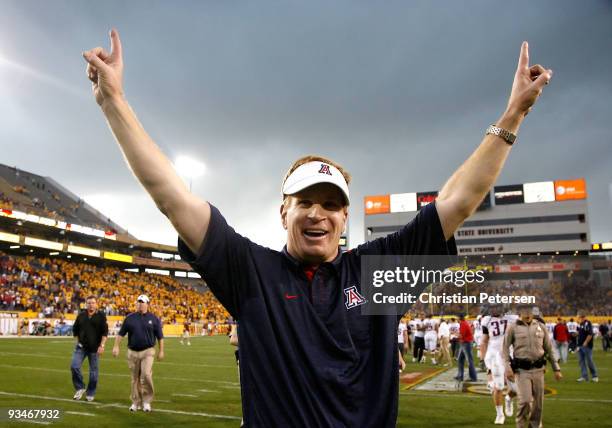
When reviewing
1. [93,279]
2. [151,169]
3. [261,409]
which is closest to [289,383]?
[261,409]

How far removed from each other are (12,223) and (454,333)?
48.5 m

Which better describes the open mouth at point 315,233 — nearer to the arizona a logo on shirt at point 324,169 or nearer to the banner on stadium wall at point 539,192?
the arizona a logo on shirt at point 324,169

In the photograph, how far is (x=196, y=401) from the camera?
11273 mm

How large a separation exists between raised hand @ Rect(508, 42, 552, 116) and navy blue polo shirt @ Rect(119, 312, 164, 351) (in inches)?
385

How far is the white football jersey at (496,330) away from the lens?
11.3m

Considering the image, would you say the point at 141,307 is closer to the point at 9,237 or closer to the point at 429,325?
the point at 429,325

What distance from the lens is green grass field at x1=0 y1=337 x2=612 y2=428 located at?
931 cm

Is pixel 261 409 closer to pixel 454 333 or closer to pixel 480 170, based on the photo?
pixel 480 170

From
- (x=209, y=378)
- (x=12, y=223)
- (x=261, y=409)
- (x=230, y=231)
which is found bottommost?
(x=209, y=378)

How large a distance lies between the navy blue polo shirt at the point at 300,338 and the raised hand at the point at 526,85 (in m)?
0.61

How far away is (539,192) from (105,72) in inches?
3776

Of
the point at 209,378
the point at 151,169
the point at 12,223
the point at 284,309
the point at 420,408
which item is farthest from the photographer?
the point at 12,223

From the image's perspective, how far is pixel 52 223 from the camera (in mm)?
55875

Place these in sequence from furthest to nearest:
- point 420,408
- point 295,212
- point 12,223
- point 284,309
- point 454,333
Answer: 1. point 12,223
2. point 454,333
3. point 420,408
4. point 295,212
5. point 284,309
